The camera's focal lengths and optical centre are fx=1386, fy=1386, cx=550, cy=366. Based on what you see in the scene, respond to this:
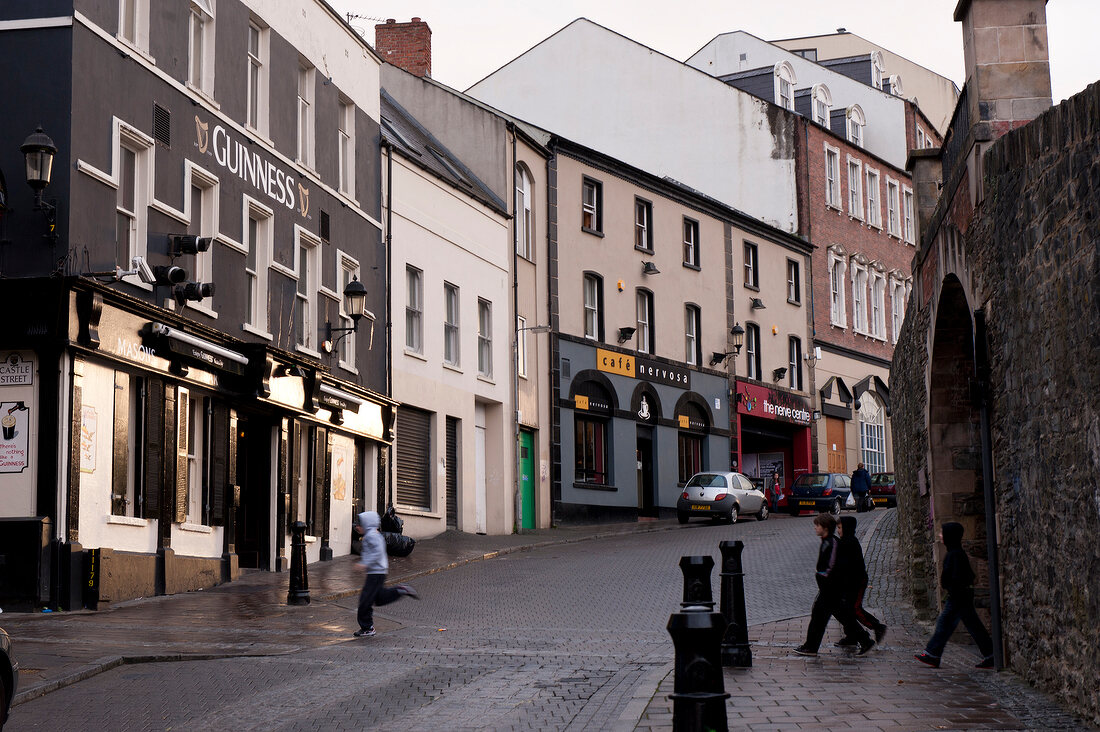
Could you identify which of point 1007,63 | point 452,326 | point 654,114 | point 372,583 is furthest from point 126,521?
point 654,114

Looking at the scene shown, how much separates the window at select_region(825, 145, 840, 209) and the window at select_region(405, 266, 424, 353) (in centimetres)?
2352

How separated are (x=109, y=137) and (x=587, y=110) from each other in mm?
30235

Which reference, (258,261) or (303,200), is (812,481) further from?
(258,261)

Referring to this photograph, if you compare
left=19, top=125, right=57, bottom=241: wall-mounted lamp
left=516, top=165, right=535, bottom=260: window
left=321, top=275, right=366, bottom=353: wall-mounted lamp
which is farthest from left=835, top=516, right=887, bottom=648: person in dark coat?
left=516, top=165, right=535, bottom=260: window

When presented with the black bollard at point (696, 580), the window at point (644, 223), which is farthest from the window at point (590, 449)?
the black bollard at point (696, 580)

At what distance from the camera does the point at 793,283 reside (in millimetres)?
46781

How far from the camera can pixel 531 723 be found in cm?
937

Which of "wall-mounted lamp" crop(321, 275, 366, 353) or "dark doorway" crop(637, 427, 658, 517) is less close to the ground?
"wall-mounted lamp" crop(321, 275, 366, 353)

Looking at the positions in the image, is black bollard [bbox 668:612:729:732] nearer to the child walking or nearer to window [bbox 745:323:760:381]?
the child walking

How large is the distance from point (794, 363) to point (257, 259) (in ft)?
89.7

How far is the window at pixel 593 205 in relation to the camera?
3700 cm

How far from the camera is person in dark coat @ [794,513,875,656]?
12.9 meters

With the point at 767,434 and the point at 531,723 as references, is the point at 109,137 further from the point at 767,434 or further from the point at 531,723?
the point at 767,434

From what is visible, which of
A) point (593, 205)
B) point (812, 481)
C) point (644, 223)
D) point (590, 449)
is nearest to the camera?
point (590, 449)
